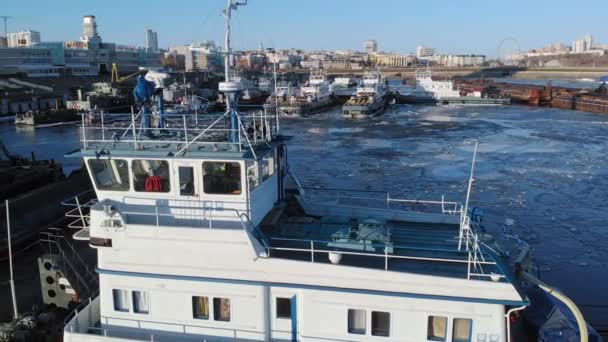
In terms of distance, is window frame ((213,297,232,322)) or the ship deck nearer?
the ship deck

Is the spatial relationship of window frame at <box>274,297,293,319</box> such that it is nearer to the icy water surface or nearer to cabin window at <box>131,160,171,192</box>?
cabin window at <box>131,160,171,192</box>

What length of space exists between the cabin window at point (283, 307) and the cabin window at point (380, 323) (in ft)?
4.68

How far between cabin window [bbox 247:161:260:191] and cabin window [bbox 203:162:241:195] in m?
0.25

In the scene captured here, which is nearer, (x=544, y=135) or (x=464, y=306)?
(x=464, y=306)

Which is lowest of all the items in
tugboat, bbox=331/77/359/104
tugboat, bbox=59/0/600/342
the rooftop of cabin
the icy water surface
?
the icy water surface

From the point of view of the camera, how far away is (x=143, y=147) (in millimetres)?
9000

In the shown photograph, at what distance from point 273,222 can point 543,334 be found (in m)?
5.26

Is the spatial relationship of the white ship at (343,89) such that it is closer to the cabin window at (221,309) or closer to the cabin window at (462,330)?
the cabin window at (221,309)

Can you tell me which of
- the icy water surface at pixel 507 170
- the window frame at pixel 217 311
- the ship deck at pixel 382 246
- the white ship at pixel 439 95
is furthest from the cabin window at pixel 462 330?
the white ship at pixel 439 95

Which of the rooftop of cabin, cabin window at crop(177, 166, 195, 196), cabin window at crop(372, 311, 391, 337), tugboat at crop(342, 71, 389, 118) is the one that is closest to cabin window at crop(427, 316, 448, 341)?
cabin window at crop(372, 311, 391, 337)

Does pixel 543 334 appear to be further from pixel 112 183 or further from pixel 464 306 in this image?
pixel 112 183

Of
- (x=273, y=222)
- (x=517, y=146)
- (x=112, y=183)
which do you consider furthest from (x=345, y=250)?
(x=517, y=146)

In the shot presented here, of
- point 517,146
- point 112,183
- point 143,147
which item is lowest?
point 517,146

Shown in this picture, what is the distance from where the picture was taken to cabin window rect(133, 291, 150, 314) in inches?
344
